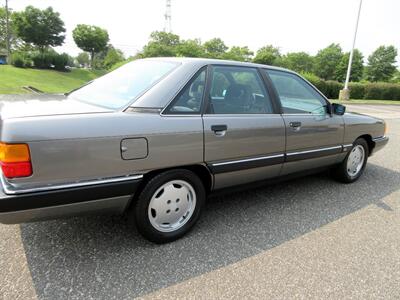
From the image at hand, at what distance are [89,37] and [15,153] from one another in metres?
52.6

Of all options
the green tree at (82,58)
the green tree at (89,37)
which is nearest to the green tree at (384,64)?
the green tree at (89,37)

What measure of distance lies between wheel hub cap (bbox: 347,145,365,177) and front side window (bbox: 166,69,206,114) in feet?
8.72

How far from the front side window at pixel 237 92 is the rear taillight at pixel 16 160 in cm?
144

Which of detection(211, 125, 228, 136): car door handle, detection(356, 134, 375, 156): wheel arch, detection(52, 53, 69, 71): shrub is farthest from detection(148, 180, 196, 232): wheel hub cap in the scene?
detection(52, 53, 69, 71): shrub

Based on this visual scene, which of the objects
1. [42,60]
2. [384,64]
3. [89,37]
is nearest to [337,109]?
[42,60]

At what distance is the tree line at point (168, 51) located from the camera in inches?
1609

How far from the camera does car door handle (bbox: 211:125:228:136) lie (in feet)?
8.62

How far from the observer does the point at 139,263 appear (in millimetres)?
2350

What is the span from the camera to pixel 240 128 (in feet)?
9.20

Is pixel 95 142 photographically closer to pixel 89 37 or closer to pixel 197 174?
pixel 197 174

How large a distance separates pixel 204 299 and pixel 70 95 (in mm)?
2274

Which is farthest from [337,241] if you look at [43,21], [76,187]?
[43,21]

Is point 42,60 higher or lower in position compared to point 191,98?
higher

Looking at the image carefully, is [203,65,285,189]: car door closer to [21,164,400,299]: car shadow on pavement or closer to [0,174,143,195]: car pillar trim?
[21,164,400,299]: car shadow on pavement
